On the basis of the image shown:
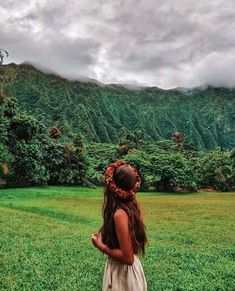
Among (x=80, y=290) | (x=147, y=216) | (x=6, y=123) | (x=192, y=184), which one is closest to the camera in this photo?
(x=80, y=290)

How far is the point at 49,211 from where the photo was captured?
108 ft

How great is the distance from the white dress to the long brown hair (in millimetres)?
226

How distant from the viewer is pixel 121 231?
5730 mm

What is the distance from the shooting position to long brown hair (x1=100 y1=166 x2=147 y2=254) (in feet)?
19.3

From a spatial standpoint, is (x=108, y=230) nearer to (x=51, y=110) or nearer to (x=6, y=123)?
(x=6, y=123)

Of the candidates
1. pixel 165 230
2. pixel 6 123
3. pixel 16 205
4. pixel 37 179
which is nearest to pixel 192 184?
pixel 37 179

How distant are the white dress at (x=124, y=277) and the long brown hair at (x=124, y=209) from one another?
0.23m

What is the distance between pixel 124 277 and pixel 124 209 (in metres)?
0.90

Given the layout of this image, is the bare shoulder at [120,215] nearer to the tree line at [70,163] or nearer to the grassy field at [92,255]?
the grassy field at [92,255]

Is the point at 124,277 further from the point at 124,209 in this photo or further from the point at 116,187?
the point at 116,187

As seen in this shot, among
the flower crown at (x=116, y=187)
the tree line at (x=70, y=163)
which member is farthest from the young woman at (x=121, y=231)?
the tree line at (x=70, y=163)

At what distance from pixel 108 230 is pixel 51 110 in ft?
551

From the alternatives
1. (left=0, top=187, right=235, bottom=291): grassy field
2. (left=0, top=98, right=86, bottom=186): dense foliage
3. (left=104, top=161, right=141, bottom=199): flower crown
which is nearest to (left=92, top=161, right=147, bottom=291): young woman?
(left=104, top=161, right=141, bottom=199): flower crown

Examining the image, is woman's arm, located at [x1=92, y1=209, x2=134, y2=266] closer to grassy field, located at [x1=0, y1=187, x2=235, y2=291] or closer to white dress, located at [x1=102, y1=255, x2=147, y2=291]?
white dress, located at [x1=102, y1=255, x2=147, y2=291]
